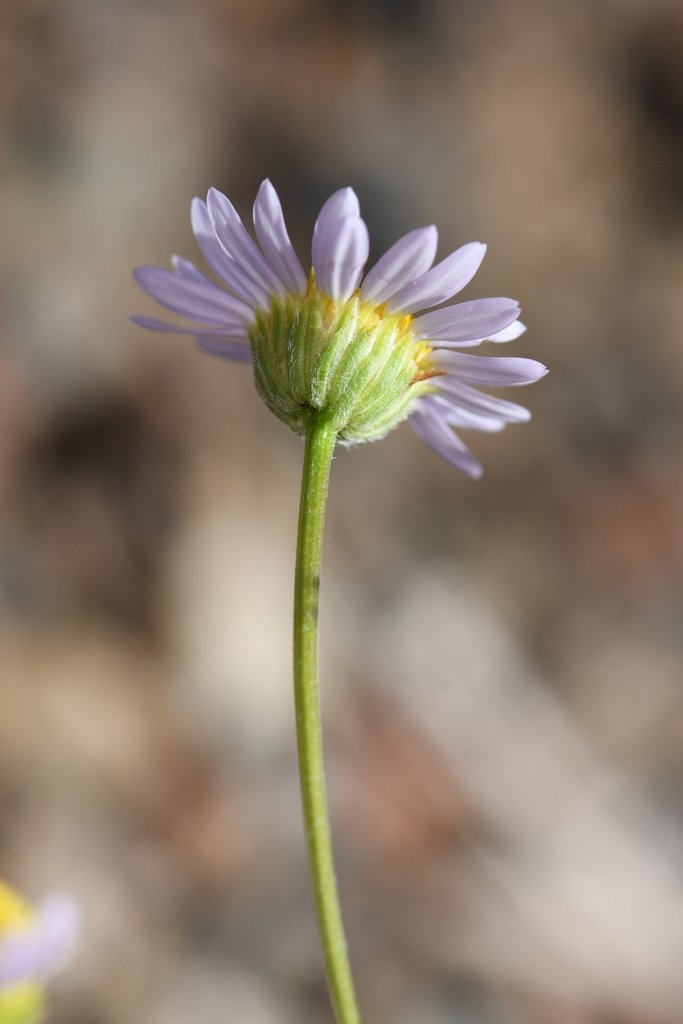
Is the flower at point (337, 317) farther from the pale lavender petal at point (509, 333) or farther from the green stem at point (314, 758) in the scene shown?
the green stem at point (314, 758)

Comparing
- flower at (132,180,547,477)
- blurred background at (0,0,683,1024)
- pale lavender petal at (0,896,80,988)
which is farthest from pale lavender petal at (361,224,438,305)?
blurred background at (0,0,683,1024)

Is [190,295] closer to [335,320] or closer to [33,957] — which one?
[335,320]

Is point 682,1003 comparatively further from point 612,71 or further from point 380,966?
point 612,71

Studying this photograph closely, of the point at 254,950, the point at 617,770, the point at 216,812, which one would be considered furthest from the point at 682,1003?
the point at 216,812

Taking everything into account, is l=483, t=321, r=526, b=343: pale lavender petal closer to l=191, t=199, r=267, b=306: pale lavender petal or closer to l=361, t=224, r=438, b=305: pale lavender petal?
l=361, t=224, r=438, b=305: pale lavender petal

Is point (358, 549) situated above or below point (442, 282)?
below

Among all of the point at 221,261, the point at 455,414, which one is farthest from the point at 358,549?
the point at 221,261

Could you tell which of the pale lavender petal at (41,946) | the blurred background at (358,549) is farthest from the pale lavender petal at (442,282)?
the blurred background at (358,549)
